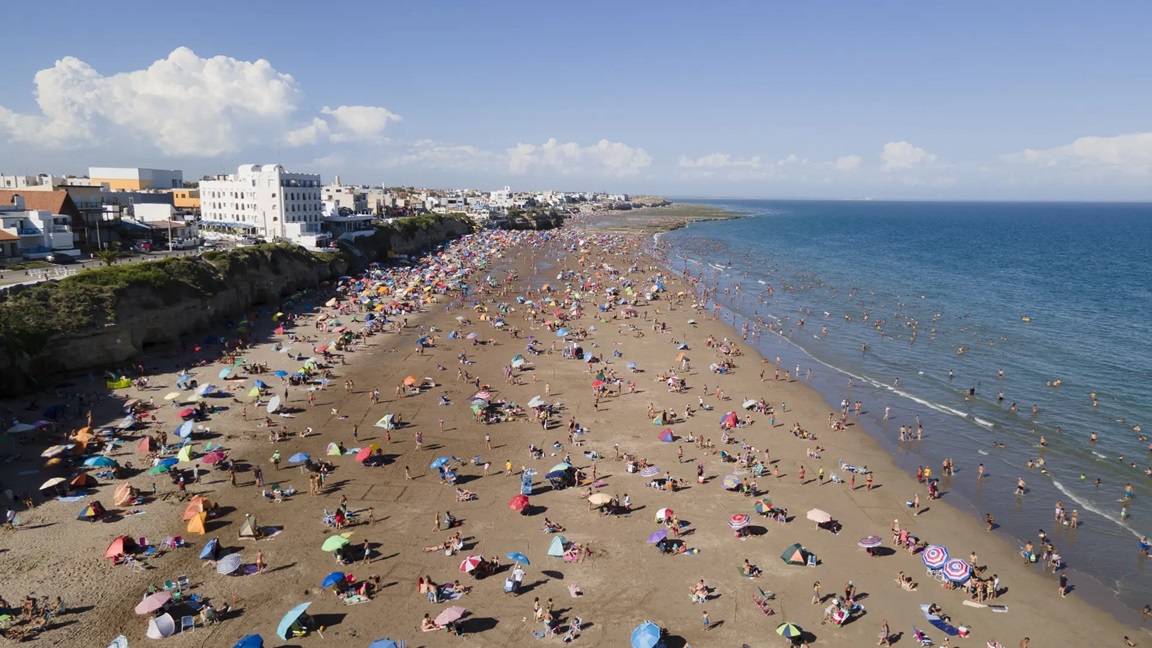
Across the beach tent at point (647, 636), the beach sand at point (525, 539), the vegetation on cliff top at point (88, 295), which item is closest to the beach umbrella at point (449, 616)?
the beach sand at point (525, 539)

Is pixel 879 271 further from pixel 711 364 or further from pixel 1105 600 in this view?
pixel 1105 600

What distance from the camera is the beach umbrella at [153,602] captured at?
16.9m

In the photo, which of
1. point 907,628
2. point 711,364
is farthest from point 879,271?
point 907,628

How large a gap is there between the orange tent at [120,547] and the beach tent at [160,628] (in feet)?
13.1

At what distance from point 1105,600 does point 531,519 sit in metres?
17.7

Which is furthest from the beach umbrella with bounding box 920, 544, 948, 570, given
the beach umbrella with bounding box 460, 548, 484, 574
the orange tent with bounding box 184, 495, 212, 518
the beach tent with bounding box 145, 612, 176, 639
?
the orange tent with bounding box 184, 495, 212, 518

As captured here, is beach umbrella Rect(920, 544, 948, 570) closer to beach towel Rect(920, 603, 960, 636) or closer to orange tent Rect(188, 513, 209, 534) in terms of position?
beach towel Rect(920, 603, 960, 636)

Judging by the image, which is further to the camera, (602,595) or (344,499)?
(344,499)

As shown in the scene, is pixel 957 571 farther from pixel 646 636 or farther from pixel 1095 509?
pixel 646 636

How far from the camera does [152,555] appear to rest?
1970 cm

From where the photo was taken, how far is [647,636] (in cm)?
1587

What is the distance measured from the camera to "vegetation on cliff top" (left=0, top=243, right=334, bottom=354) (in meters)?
32.2

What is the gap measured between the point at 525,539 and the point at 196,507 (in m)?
11.2

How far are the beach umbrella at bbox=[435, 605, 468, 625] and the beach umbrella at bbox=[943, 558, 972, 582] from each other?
47.1 feet
